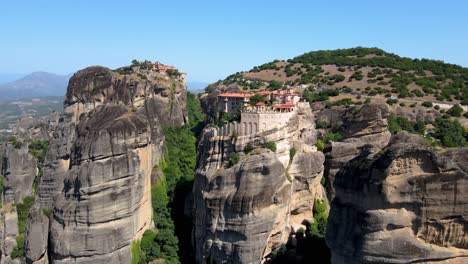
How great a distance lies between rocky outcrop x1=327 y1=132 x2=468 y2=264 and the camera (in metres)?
21.2

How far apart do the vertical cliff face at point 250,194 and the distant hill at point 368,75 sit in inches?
955

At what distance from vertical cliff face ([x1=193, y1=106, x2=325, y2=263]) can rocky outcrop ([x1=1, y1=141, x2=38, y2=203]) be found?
65.7 feet

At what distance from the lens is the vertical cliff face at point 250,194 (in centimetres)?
3216

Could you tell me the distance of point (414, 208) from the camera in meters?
21.7

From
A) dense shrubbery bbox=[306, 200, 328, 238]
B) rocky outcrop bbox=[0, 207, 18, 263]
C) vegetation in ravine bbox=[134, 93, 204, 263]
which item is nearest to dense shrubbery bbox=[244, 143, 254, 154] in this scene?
dense shrubbery bbox=[306, 200, 328, 238]

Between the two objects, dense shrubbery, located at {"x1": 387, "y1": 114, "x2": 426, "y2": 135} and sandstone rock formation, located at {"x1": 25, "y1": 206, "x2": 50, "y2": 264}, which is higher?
dense shrubbery, located at {"x1": 387, "y1": 114, "x2": 426, "y2": 135}

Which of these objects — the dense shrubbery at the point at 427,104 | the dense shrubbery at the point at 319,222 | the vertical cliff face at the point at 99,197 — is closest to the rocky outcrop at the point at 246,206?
the dense shrubbery at the point at 319,222

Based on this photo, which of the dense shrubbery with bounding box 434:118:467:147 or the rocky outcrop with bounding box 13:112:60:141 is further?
the rocky outcrop with bounding box 13:112:60:141

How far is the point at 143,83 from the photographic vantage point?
54.6 meters

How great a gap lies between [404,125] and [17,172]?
42.6 m

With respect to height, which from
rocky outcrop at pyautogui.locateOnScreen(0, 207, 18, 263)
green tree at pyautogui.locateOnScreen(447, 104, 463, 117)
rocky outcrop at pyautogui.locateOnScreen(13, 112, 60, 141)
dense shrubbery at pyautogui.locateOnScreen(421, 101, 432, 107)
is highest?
dense shrubbery at pyautogui.locateOnScreen(421, 101, 432, 107)

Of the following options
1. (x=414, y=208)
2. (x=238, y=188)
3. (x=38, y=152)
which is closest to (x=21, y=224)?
(x=38, y=152)

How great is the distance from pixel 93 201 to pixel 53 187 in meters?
10.4

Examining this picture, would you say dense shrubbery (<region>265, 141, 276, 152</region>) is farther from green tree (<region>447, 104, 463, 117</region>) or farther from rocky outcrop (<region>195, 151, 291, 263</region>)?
green tree (<region>447, 104, 463, 117</region>)
